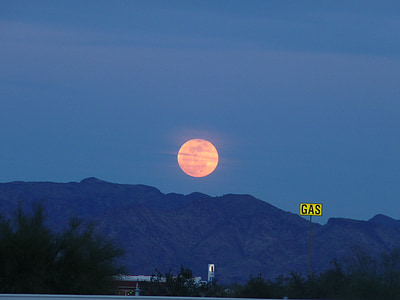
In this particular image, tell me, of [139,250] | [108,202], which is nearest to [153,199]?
[108,202]

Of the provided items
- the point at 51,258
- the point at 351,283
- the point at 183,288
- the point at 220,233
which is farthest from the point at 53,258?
the point at 220,233

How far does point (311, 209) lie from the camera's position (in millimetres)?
76125

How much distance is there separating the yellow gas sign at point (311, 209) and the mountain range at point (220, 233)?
153ft

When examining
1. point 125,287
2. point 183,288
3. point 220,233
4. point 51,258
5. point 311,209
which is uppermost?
point 220,233

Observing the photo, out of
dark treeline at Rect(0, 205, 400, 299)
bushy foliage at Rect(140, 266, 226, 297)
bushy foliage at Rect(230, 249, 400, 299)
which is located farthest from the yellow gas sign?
dark treeline at Rect(0, 205, 400, 299)

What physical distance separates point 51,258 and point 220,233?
126562 mm

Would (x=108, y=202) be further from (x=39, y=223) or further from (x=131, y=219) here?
(x=39, y=223)

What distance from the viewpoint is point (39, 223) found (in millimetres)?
24859

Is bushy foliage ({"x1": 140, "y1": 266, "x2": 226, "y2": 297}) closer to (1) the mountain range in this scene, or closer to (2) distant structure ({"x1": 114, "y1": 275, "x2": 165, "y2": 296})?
(2) distant structure ({"x1": 114, "y1": 275, "x2": 165, "y2": 296})

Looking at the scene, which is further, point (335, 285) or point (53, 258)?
point (335, 285)

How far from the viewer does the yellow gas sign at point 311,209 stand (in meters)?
75.9

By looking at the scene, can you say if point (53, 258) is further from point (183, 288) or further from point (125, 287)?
point (125, 287)

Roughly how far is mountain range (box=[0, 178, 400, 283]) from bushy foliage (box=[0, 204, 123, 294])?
97.9m

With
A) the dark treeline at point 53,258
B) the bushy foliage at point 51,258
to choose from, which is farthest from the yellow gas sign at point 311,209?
the bushy foliage at point 51,258
